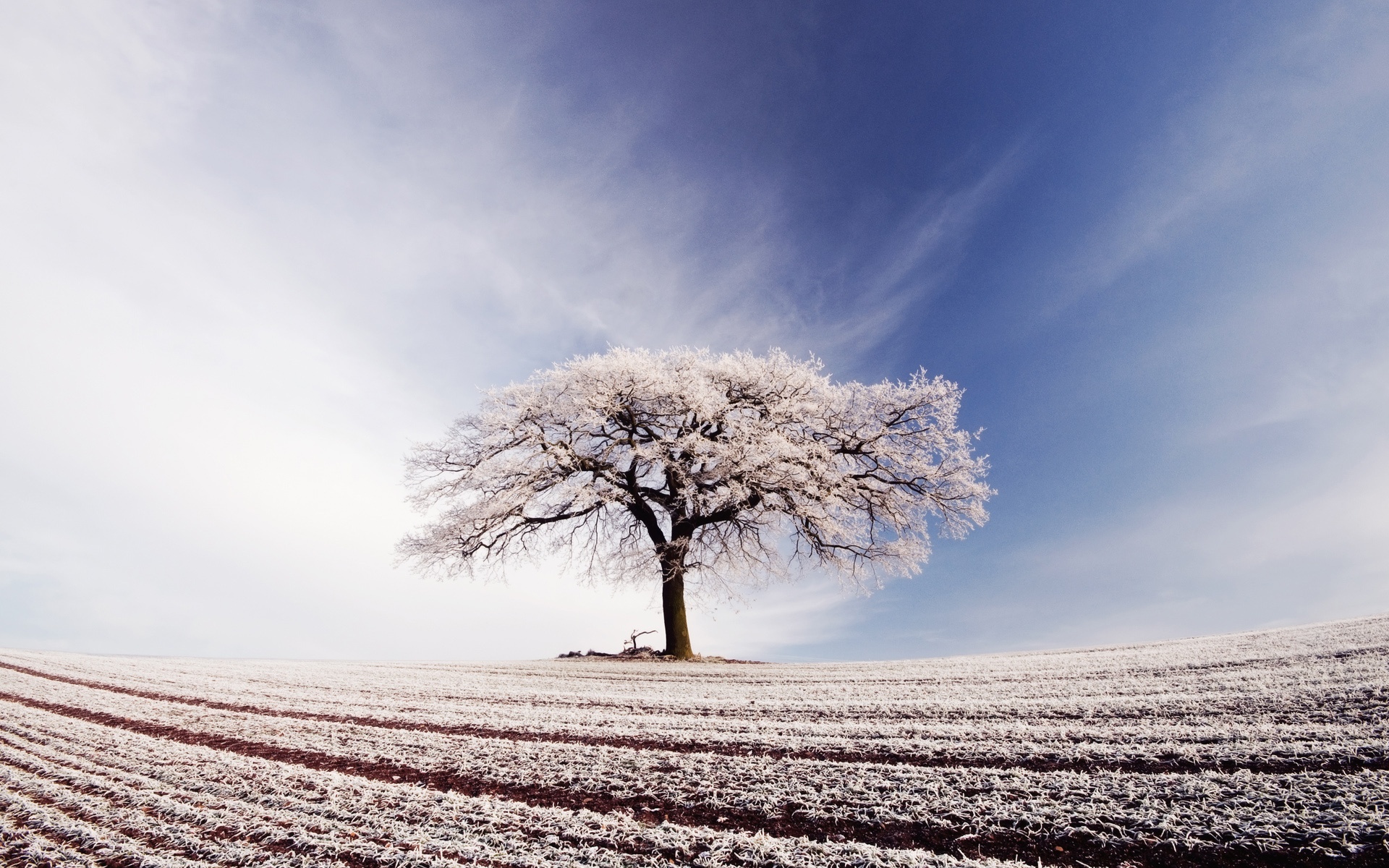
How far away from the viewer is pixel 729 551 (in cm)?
2016


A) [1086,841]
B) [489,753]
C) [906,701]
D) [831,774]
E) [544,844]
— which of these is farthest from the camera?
[906,701]

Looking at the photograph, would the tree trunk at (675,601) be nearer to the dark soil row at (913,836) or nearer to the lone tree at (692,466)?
the lone tree at (692,466)

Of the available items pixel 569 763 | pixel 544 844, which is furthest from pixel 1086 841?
pixel 569 763

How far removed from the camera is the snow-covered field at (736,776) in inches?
127

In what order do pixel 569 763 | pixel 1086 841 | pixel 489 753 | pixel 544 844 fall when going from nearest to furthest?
pixel 1086 841, pixel 544 844, pixel 569 763, pixel 489 753

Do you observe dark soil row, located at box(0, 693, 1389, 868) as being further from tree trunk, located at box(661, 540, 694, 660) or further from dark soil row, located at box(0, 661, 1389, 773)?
tree trunk, located at box(661, 540, 694, 660)

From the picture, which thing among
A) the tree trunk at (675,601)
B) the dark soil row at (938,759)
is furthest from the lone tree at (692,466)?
the dark soil row at (938,759)

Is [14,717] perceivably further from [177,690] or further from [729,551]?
[729,551]

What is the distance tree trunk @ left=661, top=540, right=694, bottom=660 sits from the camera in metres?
19.1

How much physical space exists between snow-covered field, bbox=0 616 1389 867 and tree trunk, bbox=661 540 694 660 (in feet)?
34.2

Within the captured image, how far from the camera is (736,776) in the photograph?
14.3 feet

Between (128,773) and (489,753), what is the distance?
288 centimetres

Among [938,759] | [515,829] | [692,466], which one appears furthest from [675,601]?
[515,829]

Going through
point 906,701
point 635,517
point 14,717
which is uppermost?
point 635,517
